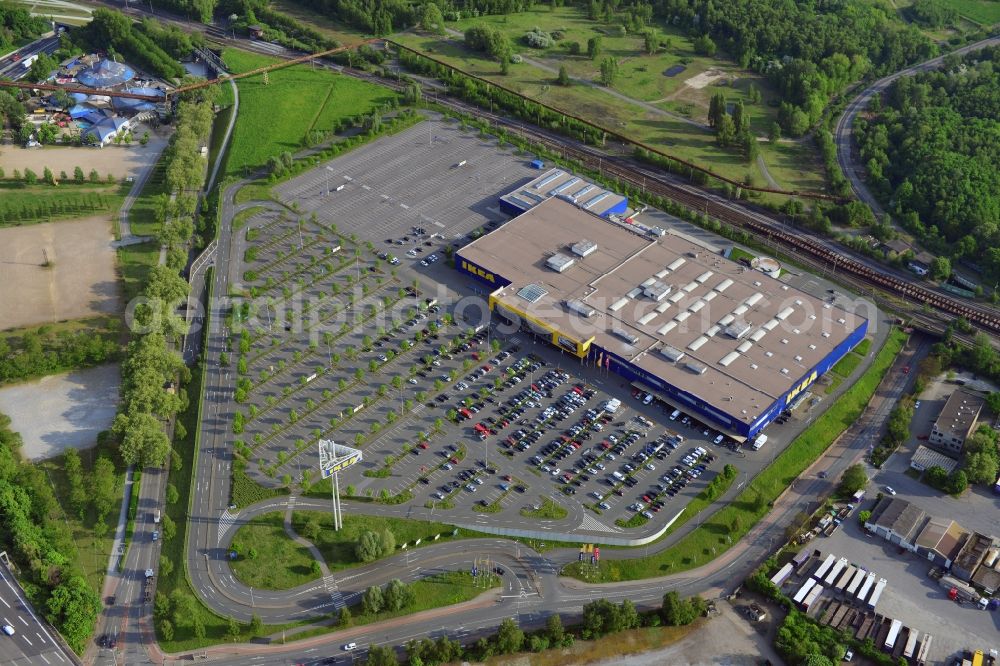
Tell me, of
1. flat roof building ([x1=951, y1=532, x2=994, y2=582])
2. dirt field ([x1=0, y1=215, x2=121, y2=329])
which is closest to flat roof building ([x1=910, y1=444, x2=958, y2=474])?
flat roof building ([x1=951, y1=532, x2=994, y2=582])

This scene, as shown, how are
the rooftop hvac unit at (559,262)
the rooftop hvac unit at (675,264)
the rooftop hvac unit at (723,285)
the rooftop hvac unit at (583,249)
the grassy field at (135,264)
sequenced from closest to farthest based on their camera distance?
the rooftop hvac unit at (723,285)
the grassy field at (135,264)
the rooftop hvac unit at (675,264)
the rooftop hvac unit at (559,262)
the rooftop hvac unit at (583,249)

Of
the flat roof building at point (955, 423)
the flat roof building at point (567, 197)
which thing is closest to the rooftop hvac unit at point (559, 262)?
the flat roof building at point (567, 197)

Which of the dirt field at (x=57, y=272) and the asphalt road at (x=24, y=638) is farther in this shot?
the dirt field at (x=57, y=272)

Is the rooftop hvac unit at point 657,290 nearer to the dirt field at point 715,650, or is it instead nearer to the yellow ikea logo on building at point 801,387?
the yellow ikea logo on building at point 801,387

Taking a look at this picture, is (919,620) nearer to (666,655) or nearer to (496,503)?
(666,655)

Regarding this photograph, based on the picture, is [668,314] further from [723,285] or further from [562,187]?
[562,187]
